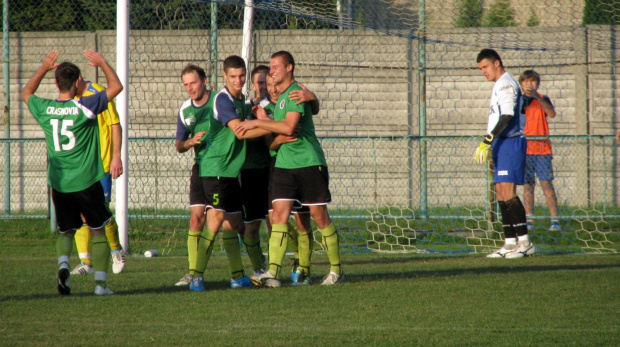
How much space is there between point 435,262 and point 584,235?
352 cm

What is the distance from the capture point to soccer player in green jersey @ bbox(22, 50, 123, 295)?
6520 millimetres

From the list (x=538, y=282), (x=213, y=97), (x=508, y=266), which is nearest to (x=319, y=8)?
(x=213, y=97)

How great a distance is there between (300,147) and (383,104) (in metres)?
8.52

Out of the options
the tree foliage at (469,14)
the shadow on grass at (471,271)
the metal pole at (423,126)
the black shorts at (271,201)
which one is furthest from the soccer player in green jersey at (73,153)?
the metal pole at (423,126)

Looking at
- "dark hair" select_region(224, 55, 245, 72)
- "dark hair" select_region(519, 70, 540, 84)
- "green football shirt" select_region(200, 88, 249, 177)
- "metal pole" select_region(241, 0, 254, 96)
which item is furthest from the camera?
"dark hair" select_region(519, 70, 540, 84)

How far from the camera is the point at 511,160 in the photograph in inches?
359

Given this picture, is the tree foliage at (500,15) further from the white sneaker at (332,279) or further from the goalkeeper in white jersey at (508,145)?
the white sneaker at (332,279)

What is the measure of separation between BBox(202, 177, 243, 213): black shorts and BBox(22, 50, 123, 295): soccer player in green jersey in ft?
3.02

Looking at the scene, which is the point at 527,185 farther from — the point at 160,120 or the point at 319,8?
the point at 160,120

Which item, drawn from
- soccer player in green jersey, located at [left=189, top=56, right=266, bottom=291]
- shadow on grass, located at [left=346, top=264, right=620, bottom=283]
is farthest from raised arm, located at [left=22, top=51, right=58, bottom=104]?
shadow on grass, located at [left=346, top=264, right=620, bottom=283]

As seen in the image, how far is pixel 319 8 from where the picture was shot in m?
10.3

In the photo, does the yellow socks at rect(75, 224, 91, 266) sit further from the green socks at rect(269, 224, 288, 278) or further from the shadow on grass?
the shadow on grass

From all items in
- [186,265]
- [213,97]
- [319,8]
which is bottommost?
[186,265]

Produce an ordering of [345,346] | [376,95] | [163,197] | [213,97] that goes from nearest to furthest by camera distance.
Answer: [345,346], [213,97], [163,197], [376,95]
